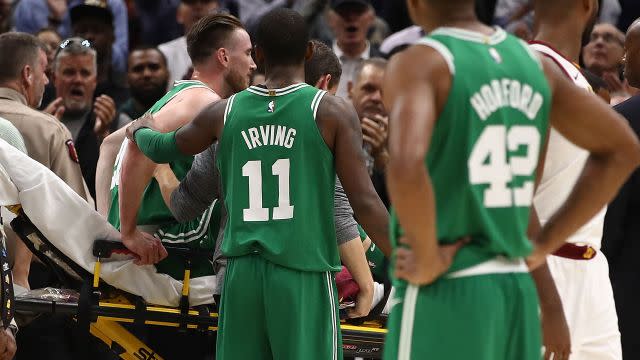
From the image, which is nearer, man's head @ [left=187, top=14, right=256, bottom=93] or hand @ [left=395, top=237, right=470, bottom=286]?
hand @ [left=395, top=237, right=470, bottom=286]

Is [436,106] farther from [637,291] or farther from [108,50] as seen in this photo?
[108,50]

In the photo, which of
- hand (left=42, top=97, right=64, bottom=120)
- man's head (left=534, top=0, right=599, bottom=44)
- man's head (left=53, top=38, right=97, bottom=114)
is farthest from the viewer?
man's head (left=53, top=38, right=97, bottom=114)

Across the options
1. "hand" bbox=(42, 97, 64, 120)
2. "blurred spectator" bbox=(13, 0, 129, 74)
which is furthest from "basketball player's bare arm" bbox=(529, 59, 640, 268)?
"blurred spectator" bbox=(13, 0, 129, 74)

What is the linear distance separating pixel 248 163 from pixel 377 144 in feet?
11.1

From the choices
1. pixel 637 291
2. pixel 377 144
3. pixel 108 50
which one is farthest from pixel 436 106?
pixel 108 50

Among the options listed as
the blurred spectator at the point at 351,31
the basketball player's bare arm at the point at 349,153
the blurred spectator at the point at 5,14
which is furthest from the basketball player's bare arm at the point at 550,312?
the blurred spectator at the point at 5,14

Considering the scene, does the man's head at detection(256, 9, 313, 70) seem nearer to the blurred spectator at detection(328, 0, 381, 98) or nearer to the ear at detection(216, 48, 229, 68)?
the ear at detection(216, 48, 229, 68)

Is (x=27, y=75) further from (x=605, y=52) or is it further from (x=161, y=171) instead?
(x=605, y=52)

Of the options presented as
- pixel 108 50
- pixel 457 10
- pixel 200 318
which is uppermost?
pixel 108 50

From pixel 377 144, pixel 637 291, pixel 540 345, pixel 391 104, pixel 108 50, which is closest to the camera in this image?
pixel 391 104

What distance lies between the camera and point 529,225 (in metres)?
3.55

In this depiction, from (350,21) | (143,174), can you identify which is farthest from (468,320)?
(350,21)

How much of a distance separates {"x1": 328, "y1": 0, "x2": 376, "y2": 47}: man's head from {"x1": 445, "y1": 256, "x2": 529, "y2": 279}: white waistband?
6.65 metres

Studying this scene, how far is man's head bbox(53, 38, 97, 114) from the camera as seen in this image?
28.9 ft
